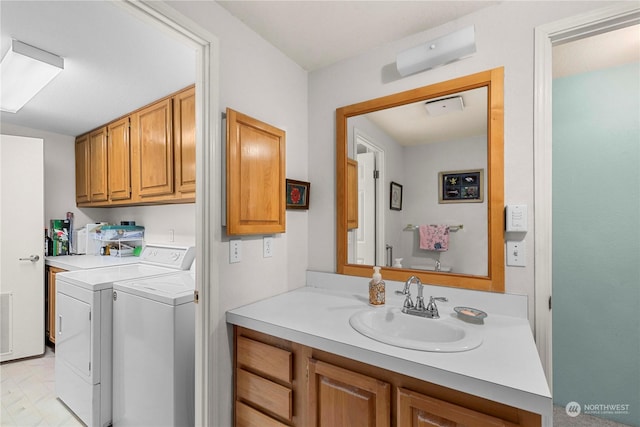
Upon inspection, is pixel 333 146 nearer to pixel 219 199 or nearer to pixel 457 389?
pixel 219 199

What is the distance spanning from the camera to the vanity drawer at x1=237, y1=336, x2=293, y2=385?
126cm

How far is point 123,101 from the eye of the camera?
246cm

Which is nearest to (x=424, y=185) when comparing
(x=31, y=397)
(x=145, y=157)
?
(x=145, y=157)

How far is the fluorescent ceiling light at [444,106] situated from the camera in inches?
59.1

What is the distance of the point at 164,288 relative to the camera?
5.66ft

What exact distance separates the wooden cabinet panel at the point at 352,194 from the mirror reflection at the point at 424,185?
3 centimetres

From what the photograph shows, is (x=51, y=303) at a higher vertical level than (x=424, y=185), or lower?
lower

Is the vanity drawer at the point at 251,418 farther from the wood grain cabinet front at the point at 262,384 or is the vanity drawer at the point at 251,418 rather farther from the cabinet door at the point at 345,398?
the cabinet door at the point at 345,398

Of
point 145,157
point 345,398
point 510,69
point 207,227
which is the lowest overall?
point 345,398

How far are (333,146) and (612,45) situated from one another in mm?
1718

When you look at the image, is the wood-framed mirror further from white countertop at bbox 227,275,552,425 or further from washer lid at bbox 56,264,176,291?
washer lid at bbox 56,264,176,291

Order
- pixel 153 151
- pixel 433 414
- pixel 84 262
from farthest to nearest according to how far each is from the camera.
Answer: pixel 84 262 < pixel 153 151 < pixel 433 414

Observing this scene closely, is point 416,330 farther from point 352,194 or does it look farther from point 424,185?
point 352,194

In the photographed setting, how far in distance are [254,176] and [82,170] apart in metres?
3.03
